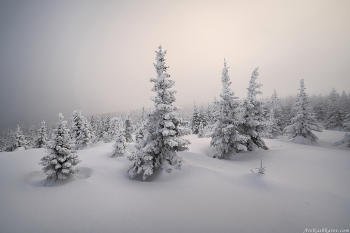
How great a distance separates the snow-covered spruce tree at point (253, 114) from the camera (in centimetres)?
1711

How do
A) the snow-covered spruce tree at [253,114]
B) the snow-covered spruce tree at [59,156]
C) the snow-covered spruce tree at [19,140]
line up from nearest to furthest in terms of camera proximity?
the snow-covered spruce tree at [59,156] → the snow-covered spruce tree at [253,114] → the snow-covered spruce tree at [19,140]

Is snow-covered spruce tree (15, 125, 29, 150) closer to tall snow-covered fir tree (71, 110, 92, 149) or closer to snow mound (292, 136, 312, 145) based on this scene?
tall snow-covered fir tree (71, 110, 92, 149)

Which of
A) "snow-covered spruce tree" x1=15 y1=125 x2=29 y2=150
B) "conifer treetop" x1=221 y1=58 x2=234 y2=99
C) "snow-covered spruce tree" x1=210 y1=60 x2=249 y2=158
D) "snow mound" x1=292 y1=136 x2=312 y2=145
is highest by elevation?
"conifer treetop" x1=221 y1=58 x2=234 y2=99

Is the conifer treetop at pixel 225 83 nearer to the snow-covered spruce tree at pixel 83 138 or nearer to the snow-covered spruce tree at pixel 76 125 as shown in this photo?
the snow-covered spruce tree at pixel 83 138

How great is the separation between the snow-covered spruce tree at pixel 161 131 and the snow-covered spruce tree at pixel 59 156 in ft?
13.0

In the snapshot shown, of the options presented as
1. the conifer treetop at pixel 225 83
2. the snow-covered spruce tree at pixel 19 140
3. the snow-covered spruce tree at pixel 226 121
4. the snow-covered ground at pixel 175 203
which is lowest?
the snow-covered spruce tree at pixel 19 140

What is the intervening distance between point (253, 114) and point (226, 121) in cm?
402

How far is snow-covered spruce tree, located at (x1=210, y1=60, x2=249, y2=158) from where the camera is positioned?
52.2ft

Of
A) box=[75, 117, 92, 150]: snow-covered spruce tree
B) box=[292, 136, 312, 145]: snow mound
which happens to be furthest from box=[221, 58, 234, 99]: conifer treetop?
box=[75, 117, 92, 150]: snow-covered spruce tree

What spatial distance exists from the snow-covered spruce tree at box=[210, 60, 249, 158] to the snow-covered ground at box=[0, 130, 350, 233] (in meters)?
6.29

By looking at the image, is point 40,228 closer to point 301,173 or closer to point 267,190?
point 267,190

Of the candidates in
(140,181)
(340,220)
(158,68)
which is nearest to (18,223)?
(140,181)

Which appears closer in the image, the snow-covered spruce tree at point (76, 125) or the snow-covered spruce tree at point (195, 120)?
the snow-covered spruce tree at point (76, 125)

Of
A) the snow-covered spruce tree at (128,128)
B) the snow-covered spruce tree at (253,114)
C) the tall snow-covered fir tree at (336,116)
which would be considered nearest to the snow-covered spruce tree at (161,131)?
the snow-covered spruce tree at (253,114)
